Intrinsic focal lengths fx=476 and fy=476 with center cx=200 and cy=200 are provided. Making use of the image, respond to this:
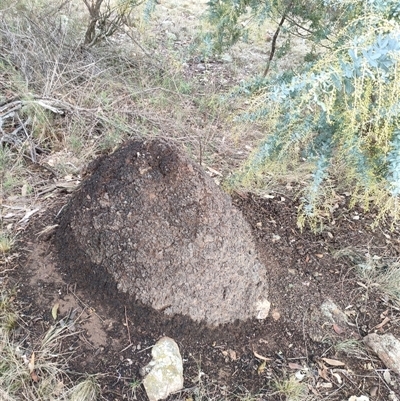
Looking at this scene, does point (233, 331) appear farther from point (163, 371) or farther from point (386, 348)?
point (386, 348)

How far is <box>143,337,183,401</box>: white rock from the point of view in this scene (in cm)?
165

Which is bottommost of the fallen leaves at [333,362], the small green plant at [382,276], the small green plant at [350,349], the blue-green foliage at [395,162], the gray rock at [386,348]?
the fallen leaves at [333,362]

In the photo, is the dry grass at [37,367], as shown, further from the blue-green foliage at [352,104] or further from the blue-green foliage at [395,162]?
the blue-green foliage at [395,162]

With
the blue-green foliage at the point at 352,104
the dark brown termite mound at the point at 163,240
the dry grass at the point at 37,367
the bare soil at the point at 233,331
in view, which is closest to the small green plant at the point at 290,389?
the bare soil at the point at 233,331

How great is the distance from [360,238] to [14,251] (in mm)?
1703

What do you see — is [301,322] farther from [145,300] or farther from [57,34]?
[57,34]

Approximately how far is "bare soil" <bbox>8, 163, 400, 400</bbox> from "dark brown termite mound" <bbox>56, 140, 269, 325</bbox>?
0.22 feet

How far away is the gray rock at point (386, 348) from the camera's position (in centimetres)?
185

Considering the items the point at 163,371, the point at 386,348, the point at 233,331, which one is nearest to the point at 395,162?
the point at 386,348

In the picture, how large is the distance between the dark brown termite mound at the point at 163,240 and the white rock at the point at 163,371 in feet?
0.45

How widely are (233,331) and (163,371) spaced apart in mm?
334

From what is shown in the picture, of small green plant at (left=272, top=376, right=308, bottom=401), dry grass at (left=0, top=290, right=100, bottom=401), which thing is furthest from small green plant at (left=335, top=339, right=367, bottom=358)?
dry grass at (left=0, top=290, right=100, bottom=401)

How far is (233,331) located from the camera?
73.6 inches

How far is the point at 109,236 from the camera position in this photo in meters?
1.83
